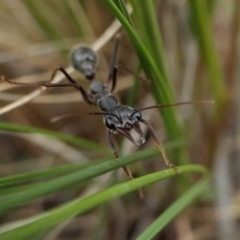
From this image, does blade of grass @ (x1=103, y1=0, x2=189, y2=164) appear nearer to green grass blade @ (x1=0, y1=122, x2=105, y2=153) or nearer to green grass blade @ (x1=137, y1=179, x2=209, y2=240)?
green grass blade @ (x1=137, y1=179, x2=209, y2=240)

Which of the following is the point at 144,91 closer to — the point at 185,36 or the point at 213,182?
the point at 185,36

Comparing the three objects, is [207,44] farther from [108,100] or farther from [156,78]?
[108,100]

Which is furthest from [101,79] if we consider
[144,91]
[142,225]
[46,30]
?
[142,225]

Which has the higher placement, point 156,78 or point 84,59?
point 84,59

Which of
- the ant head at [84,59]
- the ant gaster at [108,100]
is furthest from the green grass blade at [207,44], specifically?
the ant head at [84,59]

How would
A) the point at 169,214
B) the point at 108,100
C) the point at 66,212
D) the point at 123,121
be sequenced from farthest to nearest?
the point at 108,100
the point at 123,121
the point at 169,214
the point at 66,212

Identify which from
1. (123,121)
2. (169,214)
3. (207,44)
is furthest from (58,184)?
(207,44)

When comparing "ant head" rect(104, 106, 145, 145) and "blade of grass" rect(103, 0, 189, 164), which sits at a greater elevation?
"ant head" rect(104, 106, 145, 145)

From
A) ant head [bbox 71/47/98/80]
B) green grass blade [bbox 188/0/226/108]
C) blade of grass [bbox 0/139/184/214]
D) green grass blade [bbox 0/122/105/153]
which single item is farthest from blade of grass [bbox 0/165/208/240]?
ant head [bbox 71/47/98/80]
